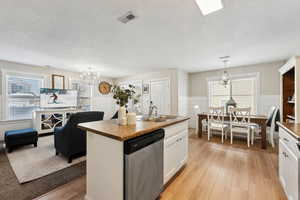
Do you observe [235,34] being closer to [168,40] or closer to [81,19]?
[168,40]

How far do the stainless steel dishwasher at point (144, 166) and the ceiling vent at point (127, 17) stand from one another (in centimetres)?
164

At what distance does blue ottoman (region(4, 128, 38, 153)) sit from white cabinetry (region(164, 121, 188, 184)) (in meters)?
3.50

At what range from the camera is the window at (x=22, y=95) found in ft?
13.3

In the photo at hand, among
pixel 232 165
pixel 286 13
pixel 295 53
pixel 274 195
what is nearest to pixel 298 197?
pixel 274 195

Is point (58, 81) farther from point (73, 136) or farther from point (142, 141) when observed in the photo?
point (142, 141)

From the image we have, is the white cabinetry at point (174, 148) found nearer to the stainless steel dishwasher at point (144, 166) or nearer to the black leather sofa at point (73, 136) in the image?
the stainless steel dishwasher at point (144, 166)

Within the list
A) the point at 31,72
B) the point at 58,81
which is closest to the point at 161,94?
the point at 58,81

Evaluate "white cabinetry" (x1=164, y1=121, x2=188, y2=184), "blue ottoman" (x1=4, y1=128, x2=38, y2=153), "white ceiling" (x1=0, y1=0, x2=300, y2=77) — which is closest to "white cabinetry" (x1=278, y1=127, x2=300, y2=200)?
"white cabinetry" (x1=164, y1=121, x2=188, y2=184)

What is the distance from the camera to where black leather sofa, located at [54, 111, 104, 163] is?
240cm

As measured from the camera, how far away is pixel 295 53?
10.7ft

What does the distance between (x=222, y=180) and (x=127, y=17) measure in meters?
2.84

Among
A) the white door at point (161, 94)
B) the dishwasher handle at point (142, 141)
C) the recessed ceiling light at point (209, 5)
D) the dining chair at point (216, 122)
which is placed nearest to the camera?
the dishwasher handle at point (142, 141)

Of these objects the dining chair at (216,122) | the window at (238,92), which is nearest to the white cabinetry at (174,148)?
the dining chair at (216,122)

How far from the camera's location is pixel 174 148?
1.96 meters
